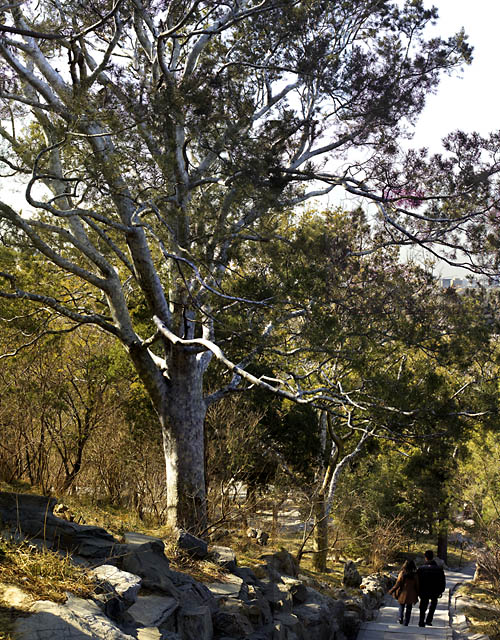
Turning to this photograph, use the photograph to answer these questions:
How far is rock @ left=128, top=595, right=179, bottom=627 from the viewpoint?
558cm

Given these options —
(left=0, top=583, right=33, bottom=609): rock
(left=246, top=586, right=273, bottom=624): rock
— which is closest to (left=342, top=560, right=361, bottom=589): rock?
(left=246, top=586, right=273, bottom=624): rock

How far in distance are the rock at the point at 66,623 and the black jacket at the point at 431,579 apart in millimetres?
6538

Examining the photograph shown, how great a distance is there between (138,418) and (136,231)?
7.17 metres

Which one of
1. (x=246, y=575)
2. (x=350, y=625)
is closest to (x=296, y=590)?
(x=246, y=575)

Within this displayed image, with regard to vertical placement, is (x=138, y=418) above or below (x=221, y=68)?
below

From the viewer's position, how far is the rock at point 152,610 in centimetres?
558

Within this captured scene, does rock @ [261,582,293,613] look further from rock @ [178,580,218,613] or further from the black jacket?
the black jacket

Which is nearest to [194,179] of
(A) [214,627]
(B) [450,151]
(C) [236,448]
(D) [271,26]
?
(D) [271,26]

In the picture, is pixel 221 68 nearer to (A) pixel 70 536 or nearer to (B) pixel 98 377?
(B) pixel 98 377

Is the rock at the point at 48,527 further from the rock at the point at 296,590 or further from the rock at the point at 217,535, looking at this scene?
the rock at the point at 217,535

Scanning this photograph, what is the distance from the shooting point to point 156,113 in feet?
31.6

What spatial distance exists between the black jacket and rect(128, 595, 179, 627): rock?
5.11 m

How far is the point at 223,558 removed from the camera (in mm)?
8672

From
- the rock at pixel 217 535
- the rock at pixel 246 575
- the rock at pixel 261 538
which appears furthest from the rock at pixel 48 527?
the rock at pixel 261 538
